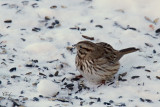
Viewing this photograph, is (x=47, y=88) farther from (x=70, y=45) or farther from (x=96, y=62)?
(x=70, y=45)

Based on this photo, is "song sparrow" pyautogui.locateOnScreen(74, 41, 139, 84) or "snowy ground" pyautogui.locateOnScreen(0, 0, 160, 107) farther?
"song sparrow" pyautogui.locateOnScreen(74, 41, 139, 84)

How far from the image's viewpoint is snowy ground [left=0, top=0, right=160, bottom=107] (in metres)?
6.57

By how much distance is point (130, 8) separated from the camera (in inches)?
367

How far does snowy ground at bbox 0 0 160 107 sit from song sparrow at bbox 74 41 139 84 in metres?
0.16

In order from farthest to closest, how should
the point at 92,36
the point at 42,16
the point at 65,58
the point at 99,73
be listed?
1. the point at 42,16
2. the point at 92,36
3. the point at 65,58
4. the point at 99,73

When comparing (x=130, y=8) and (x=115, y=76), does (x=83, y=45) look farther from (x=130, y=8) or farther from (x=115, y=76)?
(x=130, y=8)

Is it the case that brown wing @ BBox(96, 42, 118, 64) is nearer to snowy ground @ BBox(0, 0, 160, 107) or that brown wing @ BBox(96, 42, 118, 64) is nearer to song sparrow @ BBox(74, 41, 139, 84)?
song sparrow @ BBox(74, 41, 139, 84)

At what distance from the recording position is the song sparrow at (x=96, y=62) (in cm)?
705

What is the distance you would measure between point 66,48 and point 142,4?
91.0 inches

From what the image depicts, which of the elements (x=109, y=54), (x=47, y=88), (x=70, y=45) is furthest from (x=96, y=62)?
(x=70, y=45)

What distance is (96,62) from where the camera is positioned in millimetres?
7082

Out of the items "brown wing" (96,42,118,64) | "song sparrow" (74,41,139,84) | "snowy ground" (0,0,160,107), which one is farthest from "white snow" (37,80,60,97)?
"brown wing" (96,42,118,64)

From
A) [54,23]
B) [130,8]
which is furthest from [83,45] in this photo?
[130,8]

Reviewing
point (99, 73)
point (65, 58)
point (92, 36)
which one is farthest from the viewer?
point (92, 36)
